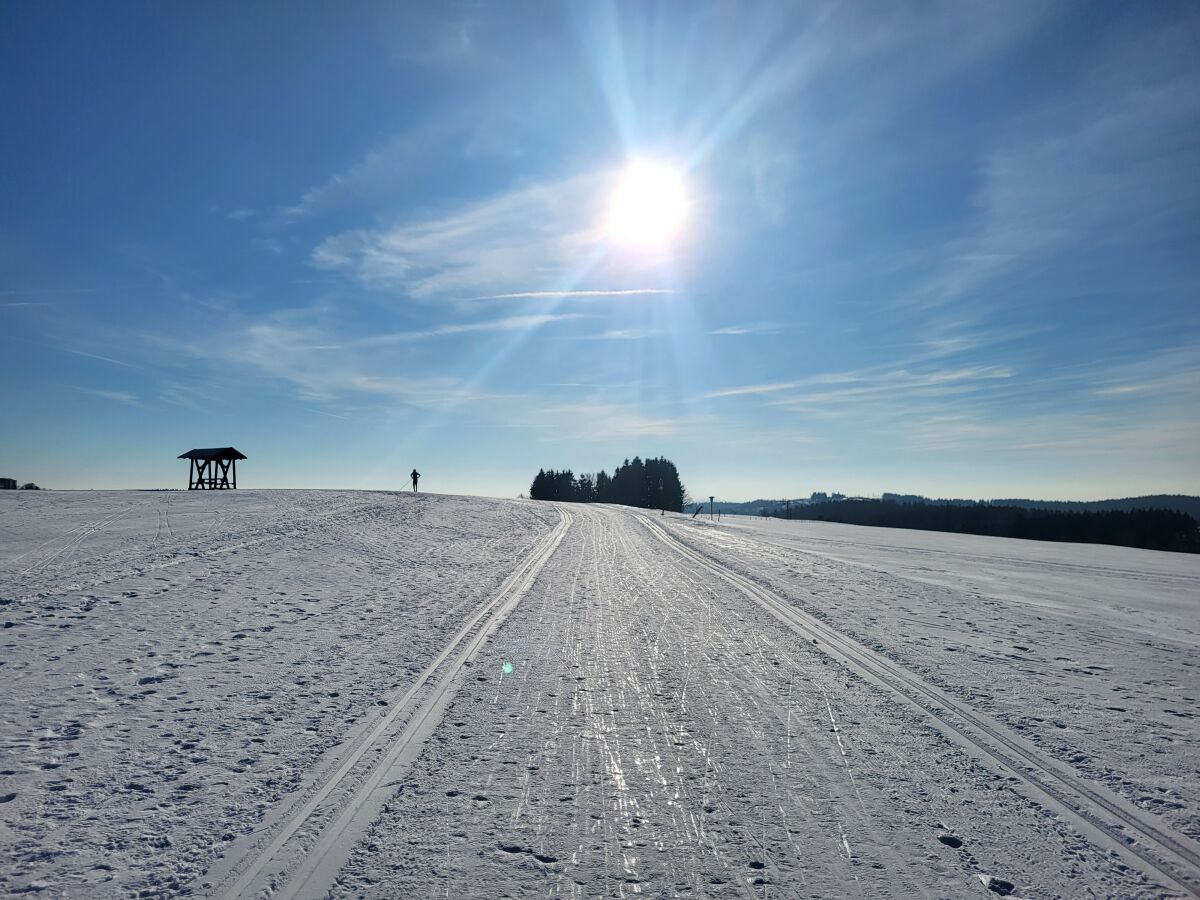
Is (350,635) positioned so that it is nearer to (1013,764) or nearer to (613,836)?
(613,836)

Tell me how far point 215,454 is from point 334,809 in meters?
45.3

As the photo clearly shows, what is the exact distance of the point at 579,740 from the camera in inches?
183

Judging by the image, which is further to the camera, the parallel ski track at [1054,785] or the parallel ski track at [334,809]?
the parallel ski track at [1054,785]

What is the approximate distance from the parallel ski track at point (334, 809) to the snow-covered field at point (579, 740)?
2 cm

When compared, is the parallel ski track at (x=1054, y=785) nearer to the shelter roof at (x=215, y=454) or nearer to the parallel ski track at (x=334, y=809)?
the parallel ski track at (x=334, y=809)

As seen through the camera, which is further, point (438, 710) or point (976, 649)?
point (976, 649)

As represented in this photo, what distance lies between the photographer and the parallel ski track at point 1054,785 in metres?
3.28

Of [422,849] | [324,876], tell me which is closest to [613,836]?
[422,849]

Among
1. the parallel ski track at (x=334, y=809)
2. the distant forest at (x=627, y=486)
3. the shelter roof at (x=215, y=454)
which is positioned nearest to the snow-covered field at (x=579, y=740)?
the parallel ski track at (x=334, y=809)

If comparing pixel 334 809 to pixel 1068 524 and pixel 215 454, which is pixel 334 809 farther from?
pixel 1068 524

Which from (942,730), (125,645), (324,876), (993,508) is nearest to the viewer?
(324,876)

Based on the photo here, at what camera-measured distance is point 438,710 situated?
17.4 feet

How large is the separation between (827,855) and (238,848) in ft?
10.5

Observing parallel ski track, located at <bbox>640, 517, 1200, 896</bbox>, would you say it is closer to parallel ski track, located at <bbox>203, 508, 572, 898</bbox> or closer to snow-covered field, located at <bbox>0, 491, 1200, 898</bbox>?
snow-covered field, located at <bbox>0, 491, 1200, 898</bbox>
